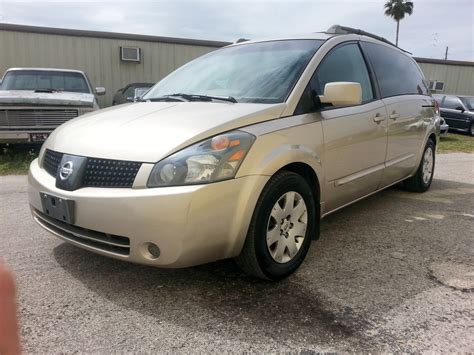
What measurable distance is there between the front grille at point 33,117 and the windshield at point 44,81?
3.58 feet

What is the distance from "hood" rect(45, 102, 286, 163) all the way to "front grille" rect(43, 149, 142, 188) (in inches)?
1.4

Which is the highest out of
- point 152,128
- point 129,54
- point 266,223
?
point 129,54

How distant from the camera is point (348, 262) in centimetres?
312

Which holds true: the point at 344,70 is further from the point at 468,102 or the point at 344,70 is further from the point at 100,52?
the point at 468,102

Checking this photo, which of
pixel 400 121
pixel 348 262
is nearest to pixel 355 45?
pixel 400 121

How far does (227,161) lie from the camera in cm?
238

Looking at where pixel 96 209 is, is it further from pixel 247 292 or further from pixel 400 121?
pixel 400 121

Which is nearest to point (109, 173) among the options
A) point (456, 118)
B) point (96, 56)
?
point (96, 56)

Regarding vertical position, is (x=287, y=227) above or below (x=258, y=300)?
above

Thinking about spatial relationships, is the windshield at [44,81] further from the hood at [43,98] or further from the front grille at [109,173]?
the front grille at [109,173]

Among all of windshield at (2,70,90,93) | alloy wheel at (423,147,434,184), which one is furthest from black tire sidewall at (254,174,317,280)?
windshield at (2,70,90,93)

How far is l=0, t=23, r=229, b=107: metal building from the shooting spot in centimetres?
1245

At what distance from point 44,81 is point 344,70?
6.19 meters

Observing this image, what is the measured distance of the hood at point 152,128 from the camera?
7.83 ft
